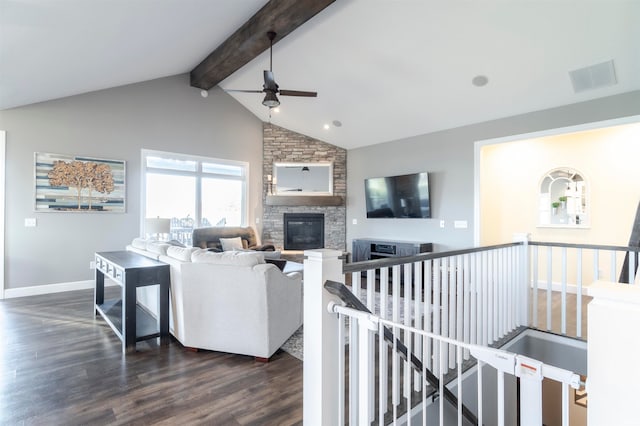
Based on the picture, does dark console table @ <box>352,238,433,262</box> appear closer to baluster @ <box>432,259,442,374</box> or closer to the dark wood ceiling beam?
baluster @ <box>432,259,442,374</box>

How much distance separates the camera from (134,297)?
2887mm

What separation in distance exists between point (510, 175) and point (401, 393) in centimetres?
486

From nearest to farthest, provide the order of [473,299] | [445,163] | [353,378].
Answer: [353,378]
[473,299]
[445,163]

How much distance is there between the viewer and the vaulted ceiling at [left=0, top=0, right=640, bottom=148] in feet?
10.3

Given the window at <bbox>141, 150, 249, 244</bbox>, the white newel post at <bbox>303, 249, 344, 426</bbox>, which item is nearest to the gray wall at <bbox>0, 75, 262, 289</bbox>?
the window at <bbox>141, 150, 249, 244</bbox>

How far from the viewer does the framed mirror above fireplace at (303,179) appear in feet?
24.4

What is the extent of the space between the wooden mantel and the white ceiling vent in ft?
15.2

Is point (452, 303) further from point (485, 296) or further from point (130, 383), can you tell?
point (130, 383)

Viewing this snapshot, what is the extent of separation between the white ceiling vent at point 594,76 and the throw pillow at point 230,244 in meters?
5.71

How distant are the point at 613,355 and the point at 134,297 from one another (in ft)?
10.6

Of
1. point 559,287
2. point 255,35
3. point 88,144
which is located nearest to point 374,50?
point 255,35

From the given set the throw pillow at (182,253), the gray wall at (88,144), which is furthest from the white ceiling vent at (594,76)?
the gray wall at (88,144)

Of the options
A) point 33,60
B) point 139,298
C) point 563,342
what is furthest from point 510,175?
point 33,60

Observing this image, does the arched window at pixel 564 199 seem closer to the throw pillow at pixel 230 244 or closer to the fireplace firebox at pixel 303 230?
the fireplace firebox at pixel 303 230
